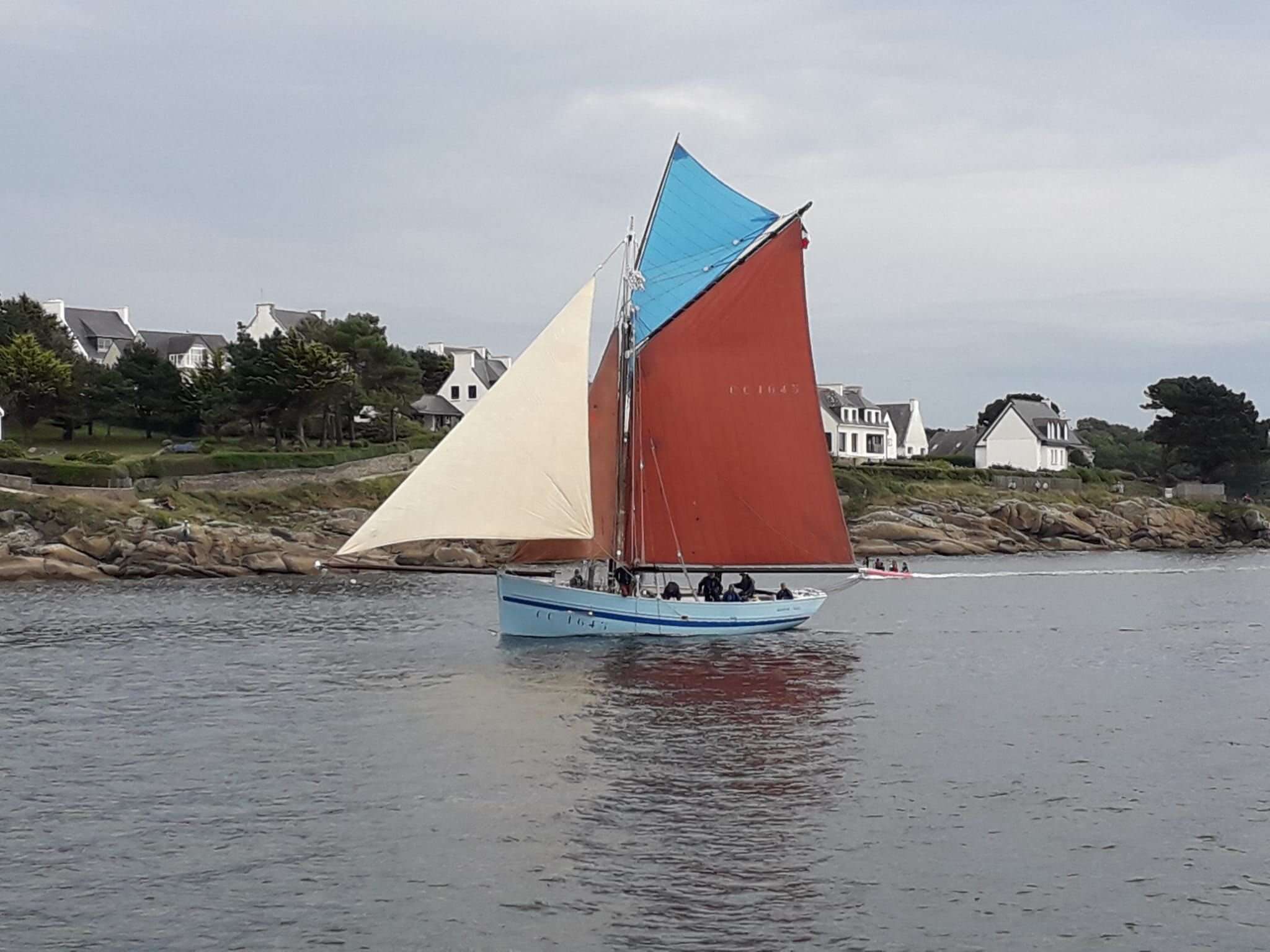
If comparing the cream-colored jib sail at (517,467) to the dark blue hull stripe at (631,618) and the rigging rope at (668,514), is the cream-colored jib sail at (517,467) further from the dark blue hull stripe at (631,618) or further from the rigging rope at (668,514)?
the rigging rope at (668,514)

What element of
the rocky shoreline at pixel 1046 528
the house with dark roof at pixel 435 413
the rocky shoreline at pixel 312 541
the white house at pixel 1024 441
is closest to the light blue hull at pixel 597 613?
the rocky shoreline at pixel 312 541

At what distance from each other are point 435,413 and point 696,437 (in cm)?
7532

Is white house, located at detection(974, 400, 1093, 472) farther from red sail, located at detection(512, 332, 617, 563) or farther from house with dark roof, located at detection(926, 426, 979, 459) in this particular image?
red sail, located at detection(512, 332, 617, 563)

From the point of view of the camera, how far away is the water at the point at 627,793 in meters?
19.4

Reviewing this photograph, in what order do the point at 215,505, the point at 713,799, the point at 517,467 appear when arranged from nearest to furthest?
the point at 713,799 → the point at 517,467 → the point at 215,505

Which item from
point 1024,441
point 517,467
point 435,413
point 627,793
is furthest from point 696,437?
point 1024,441

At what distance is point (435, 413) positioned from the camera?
119 m

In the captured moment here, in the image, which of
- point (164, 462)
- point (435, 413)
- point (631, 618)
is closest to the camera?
point (631, 618)

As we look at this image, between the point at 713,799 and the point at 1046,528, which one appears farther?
the point at 1046,528

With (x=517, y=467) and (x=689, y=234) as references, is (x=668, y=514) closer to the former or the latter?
(x=517, y=467)

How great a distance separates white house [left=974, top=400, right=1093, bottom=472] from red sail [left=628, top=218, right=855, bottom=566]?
89207mm

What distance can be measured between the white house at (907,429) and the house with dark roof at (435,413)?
42.9 meters

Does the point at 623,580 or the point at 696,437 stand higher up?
the point at 696,437

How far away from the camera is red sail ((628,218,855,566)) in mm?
46156
